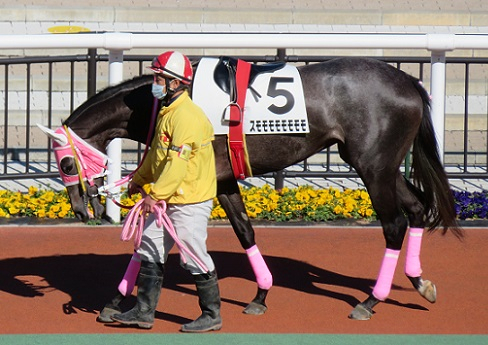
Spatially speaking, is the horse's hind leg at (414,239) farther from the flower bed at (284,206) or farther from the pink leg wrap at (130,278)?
the flower bed at (284,206)

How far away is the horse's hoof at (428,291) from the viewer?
293 inches

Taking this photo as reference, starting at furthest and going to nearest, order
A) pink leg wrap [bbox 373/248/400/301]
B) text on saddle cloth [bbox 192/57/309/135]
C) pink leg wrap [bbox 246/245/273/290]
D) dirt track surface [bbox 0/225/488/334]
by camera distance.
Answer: pink leg wrap [bbox 246/245/273/290]
pink leg wrap [bbox 373/248/400/301]
text on saddle cloth [bbox 192/57/309/135]
dirt track surface [bbox 0/225/488/334]

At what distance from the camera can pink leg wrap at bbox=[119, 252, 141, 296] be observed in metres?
7.21

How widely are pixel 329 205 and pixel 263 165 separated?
2853 mm

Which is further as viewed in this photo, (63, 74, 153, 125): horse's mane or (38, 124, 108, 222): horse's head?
(63, 74, 153, 125): horse's mane

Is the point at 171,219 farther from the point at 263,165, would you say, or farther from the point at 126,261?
the point at 126,261

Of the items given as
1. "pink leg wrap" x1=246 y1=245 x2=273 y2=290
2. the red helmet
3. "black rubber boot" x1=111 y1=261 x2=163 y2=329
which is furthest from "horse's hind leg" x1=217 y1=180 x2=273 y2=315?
the red helmet

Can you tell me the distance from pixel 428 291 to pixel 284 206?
9.45ft

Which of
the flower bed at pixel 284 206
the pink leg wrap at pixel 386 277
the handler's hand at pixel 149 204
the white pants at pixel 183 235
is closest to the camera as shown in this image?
the handler's hand at pixel 149 204

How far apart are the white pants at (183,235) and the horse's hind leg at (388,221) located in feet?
3.86

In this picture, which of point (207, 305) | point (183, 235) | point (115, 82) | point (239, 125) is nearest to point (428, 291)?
point (207, 305)

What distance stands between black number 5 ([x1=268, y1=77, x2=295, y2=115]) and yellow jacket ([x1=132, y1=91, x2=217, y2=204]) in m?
0.63

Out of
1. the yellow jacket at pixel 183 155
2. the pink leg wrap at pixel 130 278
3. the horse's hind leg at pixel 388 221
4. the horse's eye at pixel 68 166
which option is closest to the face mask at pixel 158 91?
the yellow jacket at pixel 183 155

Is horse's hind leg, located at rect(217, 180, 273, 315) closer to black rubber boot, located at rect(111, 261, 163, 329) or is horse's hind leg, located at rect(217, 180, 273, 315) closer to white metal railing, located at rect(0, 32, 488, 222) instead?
black rubber boot, located at rect(111, 261, 163, 329)
